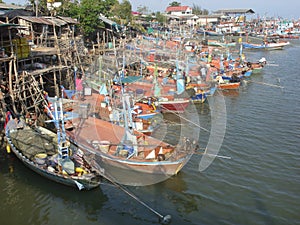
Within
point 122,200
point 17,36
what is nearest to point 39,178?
point 122,200

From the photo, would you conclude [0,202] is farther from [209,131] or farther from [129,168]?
[209,131]

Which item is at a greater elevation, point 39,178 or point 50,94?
point 50,94

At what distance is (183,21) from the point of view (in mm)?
81500

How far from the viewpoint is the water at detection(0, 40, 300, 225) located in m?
11.5

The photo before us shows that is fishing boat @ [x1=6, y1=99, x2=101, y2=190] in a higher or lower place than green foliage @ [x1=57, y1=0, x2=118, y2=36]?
lower

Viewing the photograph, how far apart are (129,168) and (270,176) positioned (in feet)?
21.3

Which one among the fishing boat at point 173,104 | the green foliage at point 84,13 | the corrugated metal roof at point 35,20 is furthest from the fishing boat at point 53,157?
the green foliage at point 84,13

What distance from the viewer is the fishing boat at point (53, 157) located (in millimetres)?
12094

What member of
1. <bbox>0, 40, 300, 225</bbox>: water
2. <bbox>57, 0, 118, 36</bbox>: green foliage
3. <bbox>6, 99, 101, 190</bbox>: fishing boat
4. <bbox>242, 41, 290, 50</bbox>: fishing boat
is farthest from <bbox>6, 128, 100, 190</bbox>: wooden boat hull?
<bbox>242, 41, 290, 50</bbox>: fishing boat

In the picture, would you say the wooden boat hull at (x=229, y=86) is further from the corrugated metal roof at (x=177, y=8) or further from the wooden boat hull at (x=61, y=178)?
the corrugated metal roof at (x=177, y=8)

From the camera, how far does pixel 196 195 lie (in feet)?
42.4

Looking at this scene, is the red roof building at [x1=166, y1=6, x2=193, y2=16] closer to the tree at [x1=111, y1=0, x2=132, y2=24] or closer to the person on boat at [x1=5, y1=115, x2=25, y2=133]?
the tree at [x1=111, y1=0, x2=132, y2=24]

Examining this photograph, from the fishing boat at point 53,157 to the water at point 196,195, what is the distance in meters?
0.66

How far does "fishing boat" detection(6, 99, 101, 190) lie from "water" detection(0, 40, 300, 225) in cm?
66
